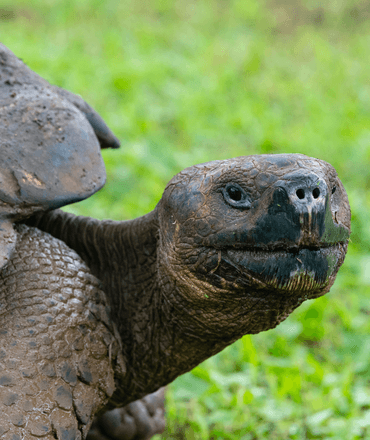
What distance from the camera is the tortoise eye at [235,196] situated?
4.31 feet

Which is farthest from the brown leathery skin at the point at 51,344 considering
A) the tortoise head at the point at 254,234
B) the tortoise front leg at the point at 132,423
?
the tortoise front leg at the point at 132,423

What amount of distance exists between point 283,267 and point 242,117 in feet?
15.4

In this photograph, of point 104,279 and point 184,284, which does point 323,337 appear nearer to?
point 104,279

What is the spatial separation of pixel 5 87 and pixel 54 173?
0.38 meters

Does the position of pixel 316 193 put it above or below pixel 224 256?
above

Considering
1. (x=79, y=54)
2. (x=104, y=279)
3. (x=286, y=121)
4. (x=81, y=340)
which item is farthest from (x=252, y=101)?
(x=81, y=340)

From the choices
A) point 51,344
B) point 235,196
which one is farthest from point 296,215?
point 51,344

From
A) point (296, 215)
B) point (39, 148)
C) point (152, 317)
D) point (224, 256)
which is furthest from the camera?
point (152, 317)

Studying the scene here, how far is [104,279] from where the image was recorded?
1.93 metres

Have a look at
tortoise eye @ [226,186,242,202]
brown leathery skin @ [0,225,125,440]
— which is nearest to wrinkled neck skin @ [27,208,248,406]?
brown leathery skin @ [0,225,125,440]

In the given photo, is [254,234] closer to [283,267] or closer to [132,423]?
[283,267]

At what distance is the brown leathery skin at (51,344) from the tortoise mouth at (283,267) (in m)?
0.48

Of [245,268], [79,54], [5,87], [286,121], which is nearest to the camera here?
[245,268]

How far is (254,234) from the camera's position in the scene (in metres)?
1.27
